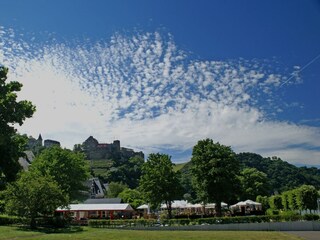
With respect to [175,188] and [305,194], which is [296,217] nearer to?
[305,194]

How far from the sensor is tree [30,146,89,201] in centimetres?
5369

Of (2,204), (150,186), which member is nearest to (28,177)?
(2,204)

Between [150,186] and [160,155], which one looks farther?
[160,155]

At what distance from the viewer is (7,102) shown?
89.8 feet

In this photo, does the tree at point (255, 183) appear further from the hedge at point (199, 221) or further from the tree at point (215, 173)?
the hedge at point (199, 221)

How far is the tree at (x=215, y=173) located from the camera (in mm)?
50000

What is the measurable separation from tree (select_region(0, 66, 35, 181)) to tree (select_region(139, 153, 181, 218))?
71.0 ft

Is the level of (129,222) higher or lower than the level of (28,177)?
lower

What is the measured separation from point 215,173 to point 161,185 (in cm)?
753

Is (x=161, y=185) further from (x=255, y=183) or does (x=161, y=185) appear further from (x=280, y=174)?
(x=280, y=174)

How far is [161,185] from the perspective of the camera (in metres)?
51.0

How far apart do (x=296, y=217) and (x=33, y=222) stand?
86.5ft

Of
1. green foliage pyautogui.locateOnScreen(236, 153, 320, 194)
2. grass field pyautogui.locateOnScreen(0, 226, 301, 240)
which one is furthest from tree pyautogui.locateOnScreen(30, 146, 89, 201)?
green foliage pyautogui.locateOnScreen(236, 153, 320, 194)

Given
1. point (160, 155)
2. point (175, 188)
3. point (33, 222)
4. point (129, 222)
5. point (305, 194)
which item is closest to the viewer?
point (33, 222)
